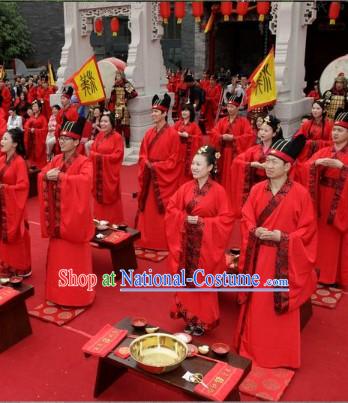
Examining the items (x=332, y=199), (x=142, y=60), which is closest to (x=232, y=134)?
(x=332, y=199)

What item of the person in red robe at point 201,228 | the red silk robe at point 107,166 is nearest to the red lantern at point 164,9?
the red silk robe at point 107,166

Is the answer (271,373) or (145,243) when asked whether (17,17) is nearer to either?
(145,243)

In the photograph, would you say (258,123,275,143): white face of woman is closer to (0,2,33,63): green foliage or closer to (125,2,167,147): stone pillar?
(125,2,167,147): stone pillar

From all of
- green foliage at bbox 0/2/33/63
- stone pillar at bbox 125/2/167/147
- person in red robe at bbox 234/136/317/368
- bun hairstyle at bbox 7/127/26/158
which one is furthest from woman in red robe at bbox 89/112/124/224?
green foliage at bbox 0/2/33/63

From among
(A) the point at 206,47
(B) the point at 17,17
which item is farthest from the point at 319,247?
(B) the point at 17,17

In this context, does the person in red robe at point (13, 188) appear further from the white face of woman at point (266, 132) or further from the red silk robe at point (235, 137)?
the red silk robe at point (235, 137)

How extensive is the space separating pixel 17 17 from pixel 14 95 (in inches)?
421

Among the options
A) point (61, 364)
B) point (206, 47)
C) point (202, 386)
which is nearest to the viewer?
point (202, 386)

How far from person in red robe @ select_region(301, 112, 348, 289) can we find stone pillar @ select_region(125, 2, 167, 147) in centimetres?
685

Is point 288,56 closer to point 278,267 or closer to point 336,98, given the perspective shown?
point 336,98

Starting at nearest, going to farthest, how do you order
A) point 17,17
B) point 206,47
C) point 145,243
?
point 145,243
point 206,47
point 17,17

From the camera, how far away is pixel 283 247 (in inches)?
154

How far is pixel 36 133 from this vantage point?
10.8m

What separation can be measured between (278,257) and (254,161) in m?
2.34
